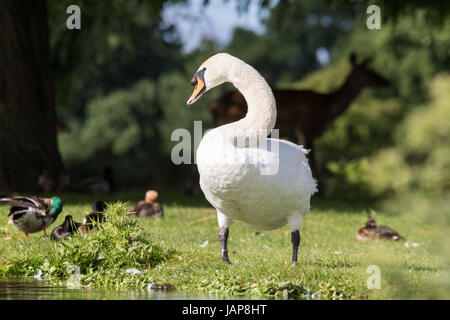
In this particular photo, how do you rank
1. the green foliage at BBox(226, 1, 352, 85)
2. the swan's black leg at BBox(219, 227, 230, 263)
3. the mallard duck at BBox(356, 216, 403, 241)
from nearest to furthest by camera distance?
the swan's black leg at BBox(219, 227, 230, 263) → the mallard duck at BBox(356, 216, 403, 241) → the green foliage at BBox(226, 1, 352, 85)

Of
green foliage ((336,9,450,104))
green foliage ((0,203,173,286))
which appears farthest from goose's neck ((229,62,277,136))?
green foliage ((336,9,450,104))

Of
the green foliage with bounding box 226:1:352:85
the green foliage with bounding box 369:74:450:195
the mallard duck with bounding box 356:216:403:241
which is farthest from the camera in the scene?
the green foliage with bounding box 226:1:352:85

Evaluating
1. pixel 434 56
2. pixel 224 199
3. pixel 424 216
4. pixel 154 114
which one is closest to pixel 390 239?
pixel 224 199

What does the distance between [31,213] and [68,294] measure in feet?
9.52

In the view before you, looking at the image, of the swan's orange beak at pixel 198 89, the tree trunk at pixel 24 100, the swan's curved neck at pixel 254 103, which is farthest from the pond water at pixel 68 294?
the tree trunk at pixel 24 100

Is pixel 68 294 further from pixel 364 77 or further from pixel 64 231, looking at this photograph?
pixel 364 77

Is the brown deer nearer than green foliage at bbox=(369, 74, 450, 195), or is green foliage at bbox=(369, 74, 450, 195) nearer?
the brown deer

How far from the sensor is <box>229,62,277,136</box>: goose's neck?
21.3 ft

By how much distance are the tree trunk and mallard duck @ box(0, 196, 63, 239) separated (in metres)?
5.74

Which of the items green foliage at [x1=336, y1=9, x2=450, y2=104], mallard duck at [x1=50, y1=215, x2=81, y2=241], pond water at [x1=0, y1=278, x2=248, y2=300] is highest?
green foliage at [x1=336, y1=9, x2=450, y2=104]

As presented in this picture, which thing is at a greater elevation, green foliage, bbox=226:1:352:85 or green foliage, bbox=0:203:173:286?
green foliage, bbox=226:1:352:85

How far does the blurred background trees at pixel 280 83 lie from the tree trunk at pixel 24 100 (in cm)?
267

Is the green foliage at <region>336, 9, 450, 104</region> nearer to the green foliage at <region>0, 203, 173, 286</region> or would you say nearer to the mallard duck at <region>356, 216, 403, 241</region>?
the mallard duck at <region>356, 216, 403, 241</region>

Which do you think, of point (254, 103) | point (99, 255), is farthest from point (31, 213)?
point (254, 103)
